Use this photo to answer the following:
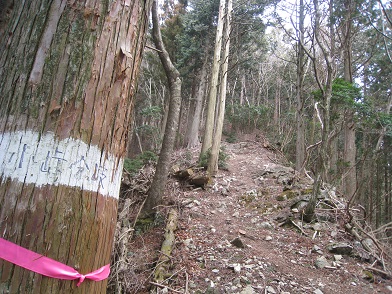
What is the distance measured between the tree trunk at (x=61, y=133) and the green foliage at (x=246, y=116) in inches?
679

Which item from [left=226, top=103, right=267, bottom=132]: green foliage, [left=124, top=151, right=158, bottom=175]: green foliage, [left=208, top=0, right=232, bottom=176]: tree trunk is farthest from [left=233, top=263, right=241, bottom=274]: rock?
[left=226, top=103, right=267, bottom=132]: green foliage

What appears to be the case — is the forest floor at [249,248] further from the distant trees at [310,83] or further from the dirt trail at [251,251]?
the distant trees at [310,83]

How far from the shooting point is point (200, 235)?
497 centimetres

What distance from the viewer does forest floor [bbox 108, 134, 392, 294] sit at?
3617 mm

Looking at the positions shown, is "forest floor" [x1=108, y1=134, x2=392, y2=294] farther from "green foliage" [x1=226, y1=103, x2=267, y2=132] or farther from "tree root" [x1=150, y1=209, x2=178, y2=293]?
"green foliage" [x1=226, y1=103, x2=267, y2=132]

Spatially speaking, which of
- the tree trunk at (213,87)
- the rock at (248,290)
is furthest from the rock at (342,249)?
the tree trunk at (213,87)

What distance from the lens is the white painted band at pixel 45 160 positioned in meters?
0.86

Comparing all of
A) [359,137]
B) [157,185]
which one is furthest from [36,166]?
[359,137]

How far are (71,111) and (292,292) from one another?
3651 millimetres

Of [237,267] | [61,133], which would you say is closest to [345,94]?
[237,267]

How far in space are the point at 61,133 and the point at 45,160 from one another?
0.34 feet

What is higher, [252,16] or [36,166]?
[252,16]

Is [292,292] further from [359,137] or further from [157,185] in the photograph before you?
[359,137]

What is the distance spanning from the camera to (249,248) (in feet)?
14.8
